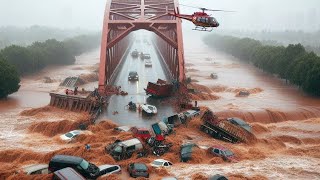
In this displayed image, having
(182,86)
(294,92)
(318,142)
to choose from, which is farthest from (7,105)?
(294,92)

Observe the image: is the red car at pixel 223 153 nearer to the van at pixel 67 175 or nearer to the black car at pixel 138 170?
the black car at pixel 138 170

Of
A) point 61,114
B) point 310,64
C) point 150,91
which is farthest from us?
point 310,64

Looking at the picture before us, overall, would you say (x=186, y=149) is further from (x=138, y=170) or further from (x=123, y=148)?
(x=138, y=170)

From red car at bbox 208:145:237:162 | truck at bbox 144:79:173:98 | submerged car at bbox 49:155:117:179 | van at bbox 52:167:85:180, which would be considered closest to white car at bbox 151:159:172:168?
submerged car at bbox 49:155:117:179

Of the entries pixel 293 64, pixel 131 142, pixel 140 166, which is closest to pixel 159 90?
pixel 131 142

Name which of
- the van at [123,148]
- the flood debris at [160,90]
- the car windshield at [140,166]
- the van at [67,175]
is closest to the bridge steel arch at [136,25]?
the flood debris at [160,90]

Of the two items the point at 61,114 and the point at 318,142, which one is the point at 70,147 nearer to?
the point at 61,114
